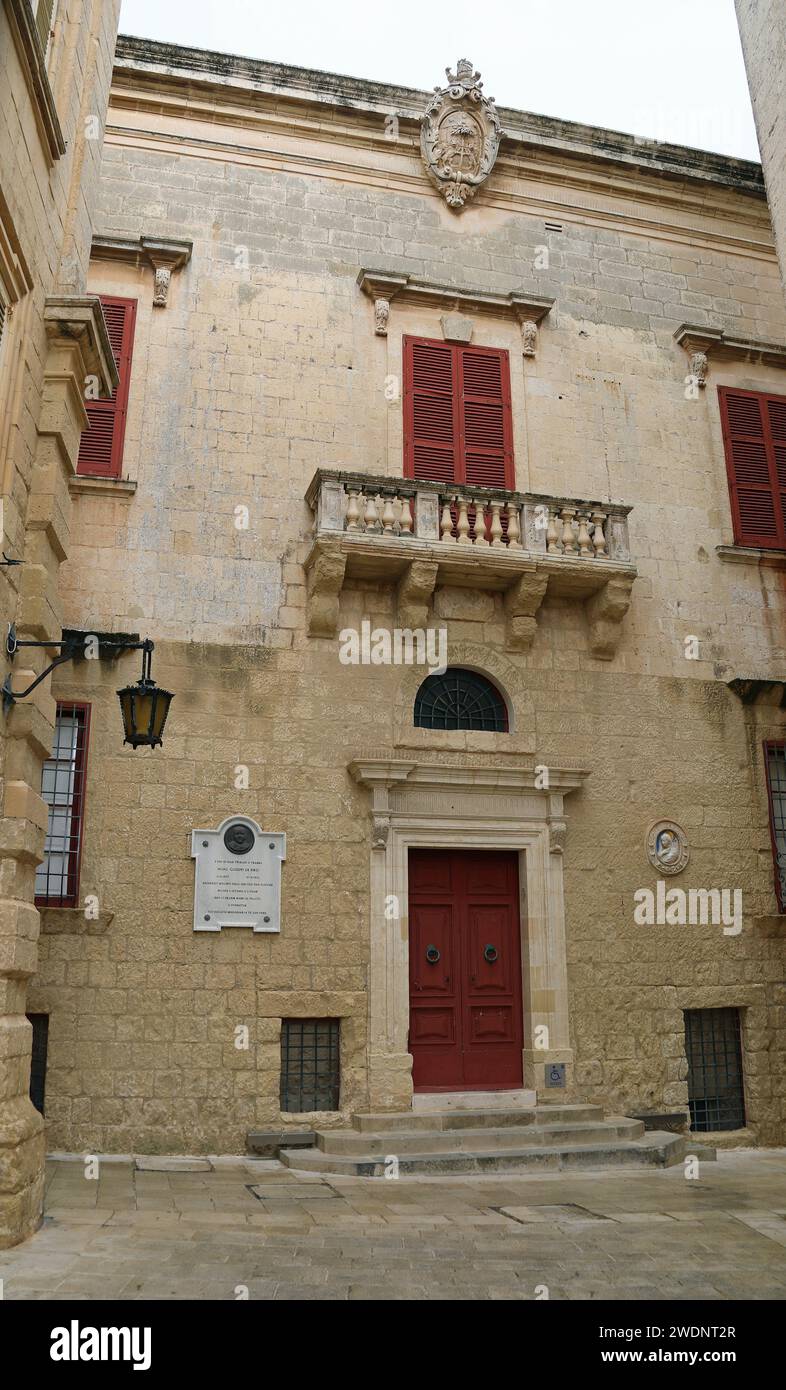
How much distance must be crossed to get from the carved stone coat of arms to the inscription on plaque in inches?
325

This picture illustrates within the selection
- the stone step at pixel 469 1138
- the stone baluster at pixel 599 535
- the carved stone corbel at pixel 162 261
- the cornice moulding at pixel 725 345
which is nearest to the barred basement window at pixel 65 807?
the stone step at pixel 469 1138

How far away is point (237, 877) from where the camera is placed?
10211mm

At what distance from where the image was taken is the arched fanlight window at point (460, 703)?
11406mm

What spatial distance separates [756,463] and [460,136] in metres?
5.52

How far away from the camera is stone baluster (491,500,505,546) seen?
1134 cm

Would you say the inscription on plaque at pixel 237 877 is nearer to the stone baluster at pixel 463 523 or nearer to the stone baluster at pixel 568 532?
the stone baluster at pixel 463 523

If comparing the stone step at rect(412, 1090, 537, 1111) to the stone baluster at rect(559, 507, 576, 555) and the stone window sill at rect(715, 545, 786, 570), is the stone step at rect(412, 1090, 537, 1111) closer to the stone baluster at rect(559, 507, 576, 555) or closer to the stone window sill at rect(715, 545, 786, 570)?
the stone baluster at rect(559, 507, 576, 555)

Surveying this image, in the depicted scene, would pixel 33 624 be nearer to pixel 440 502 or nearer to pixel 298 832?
pixel 298 832

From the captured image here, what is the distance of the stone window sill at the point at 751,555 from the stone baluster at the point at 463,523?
11.3ft

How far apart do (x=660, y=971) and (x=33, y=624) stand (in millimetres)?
7636

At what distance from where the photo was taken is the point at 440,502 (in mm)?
11328

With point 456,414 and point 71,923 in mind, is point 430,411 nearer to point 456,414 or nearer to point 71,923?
point 456,414

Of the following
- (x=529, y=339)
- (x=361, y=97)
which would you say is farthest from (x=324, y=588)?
(x=361, y=97)

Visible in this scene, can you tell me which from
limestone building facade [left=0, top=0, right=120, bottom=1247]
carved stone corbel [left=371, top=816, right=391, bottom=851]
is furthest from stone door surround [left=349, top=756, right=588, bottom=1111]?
limestone building facade [left=0, top=0, right=120, bottom=1247]
